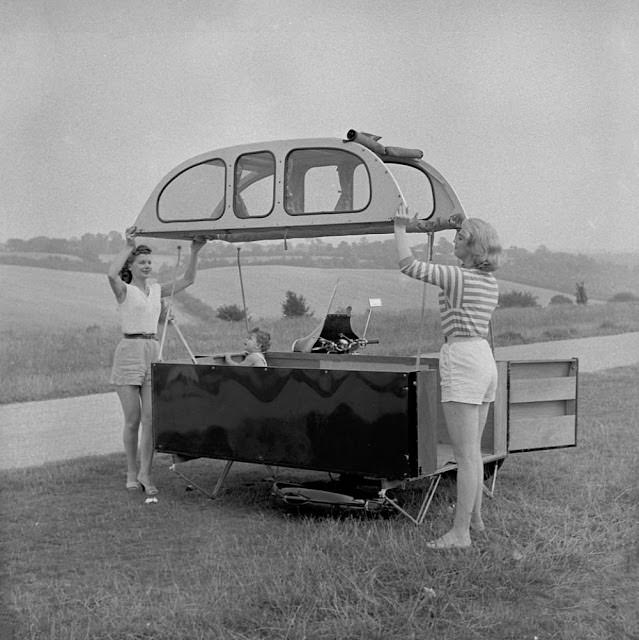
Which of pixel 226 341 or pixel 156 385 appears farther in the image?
pixel 226 341

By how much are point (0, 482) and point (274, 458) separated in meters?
2.11

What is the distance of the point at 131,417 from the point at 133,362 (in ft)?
1.08

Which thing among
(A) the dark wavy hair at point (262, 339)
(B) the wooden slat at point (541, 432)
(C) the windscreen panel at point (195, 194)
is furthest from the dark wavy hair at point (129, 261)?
(B) the wooden slat at point (541, 432)

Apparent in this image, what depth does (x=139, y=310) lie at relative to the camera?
502 centimetres

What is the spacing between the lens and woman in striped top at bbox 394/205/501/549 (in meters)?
3.72

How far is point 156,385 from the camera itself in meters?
4.91

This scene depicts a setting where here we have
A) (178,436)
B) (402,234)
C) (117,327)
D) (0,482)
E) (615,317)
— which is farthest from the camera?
(615,317)

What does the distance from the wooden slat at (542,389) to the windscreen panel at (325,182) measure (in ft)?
4.58

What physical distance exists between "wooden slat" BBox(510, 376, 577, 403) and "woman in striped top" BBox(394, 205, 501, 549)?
3.59ft

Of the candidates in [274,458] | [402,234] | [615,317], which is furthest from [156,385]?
[615,317]

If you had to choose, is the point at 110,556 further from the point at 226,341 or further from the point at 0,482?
the point at 226,341

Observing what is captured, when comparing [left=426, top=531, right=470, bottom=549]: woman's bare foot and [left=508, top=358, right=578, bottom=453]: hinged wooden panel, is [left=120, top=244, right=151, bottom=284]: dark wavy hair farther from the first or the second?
[left=426, top=531, right=470, bottom=549]: woman's bare foot

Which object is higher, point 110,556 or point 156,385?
point 156,385

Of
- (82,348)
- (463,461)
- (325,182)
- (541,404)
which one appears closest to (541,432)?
(541,404)
